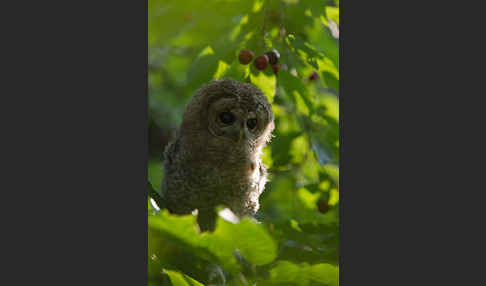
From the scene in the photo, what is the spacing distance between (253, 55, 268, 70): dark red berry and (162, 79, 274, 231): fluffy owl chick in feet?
0.35

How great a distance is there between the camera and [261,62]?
68.1 inches

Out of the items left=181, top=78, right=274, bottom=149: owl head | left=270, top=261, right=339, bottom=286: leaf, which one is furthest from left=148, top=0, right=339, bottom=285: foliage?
left=181, top=78, right=274, bottom=149: owl head

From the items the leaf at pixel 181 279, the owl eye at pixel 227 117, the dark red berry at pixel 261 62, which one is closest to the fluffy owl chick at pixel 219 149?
the owl eye at pixel 227 117

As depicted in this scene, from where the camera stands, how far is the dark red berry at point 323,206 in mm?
1920

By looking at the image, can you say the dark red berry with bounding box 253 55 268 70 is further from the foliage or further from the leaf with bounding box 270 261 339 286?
the leaf with bounding box 270 261 339 286

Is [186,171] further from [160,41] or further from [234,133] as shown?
[160,41]

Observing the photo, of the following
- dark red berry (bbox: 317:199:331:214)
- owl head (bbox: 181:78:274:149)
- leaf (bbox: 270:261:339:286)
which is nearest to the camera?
leaf (bbox: 270:261:339:286)

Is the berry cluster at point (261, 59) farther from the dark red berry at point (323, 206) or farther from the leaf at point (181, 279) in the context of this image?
the leaf at point (181, 279)

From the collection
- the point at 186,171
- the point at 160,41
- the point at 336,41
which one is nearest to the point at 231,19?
the point at 160,41

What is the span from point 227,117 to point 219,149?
0.11 meters

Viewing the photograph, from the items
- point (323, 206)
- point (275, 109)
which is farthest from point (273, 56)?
point (323, 206)

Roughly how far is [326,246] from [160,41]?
0.91m

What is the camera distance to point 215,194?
1627 millimetres

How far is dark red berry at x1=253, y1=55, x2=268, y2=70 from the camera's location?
5.68 ft
